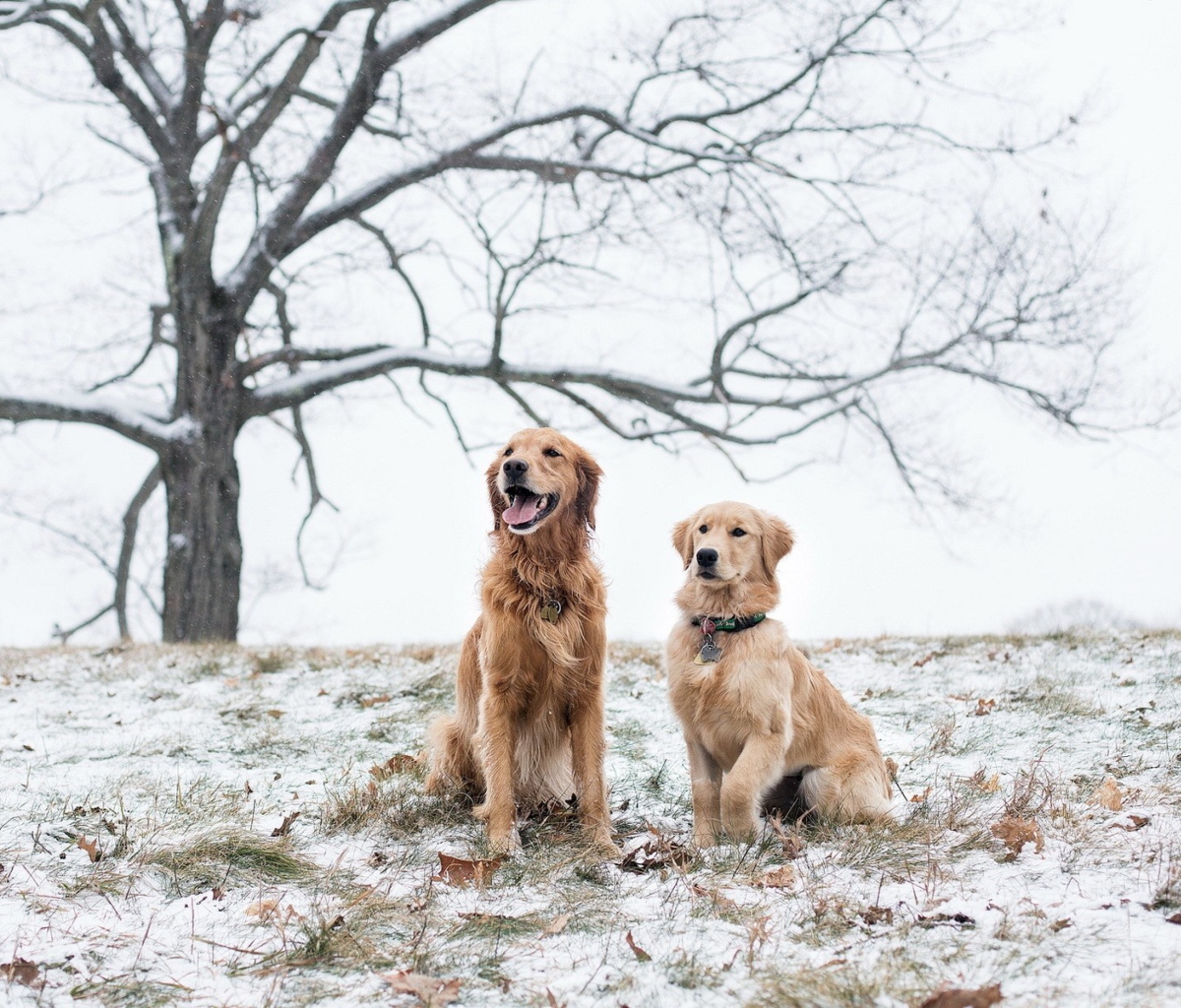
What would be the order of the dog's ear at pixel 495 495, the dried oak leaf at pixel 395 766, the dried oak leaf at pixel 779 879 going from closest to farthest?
the dried oak leaf at pixel 779 879 < the dog's ear at pixel 495 495 < the dried oak leaf at pixel 395 766

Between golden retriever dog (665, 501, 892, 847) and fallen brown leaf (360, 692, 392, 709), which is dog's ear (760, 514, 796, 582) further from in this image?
fallen brown leaf (360, 692, 392, 709)

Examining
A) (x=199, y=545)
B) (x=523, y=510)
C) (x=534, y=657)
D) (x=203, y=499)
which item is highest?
(x=203, y=499)

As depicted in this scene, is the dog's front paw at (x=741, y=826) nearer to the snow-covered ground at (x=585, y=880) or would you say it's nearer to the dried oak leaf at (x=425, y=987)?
the snow-covered ground at (x=585, y=880)

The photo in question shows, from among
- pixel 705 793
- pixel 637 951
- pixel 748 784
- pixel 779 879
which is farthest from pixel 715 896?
pixel 705 793

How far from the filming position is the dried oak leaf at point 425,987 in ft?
7.68

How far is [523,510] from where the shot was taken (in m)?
4.16

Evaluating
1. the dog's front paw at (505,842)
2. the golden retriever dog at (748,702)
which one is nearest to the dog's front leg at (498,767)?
the dog's front paw at (505,842)

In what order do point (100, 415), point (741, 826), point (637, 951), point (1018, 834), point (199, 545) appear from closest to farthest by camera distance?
point (637, 951), point (1018, 834), point (741, 826), point (199, 545), point (100, 415)

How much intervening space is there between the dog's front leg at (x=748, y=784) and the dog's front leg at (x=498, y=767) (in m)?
0.80

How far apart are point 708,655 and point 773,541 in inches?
23.3

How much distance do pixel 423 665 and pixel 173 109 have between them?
811 centimetres

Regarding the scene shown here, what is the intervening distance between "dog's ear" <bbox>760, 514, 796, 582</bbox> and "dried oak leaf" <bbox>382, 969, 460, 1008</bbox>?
2281 mm

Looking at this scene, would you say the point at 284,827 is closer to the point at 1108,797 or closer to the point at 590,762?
the point at 590,762

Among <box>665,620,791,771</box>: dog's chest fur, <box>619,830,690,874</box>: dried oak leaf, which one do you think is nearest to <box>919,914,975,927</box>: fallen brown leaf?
<box>619,830,690,874</box>: dried oak leaf
